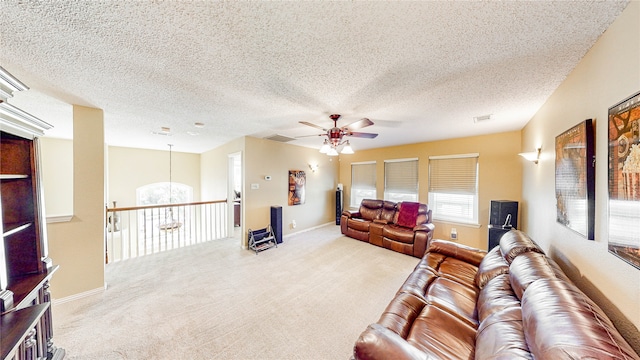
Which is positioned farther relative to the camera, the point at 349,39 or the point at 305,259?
the point at 305,259

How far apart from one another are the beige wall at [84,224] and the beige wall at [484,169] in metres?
5.73

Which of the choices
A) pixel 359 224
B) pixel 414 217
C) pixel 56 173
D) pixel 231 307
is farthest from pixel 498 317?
pixel 56 173

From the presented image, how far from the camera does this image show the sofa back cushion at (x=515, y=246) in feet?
5.95

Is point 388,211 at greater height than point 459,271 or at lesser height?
greater

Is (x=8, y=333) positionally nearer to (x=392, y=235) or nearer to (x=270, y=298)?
(x=270, y=298)

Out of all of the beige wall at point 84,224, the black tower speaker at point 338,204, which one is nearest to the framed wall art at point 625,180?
the beige wall at point 84,224

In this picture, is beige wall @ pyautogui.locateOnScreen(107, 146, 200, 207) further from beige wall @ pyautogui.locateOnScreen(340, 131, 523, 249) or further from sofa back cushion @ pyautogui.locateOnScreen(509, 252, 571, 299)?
sofa back cushion @ pyautogui.locateOnScreen(509, 252, 571, 299)

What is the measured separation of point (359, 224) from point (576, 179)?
3.49 m

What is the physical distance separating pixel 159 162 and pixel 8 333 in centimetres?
641

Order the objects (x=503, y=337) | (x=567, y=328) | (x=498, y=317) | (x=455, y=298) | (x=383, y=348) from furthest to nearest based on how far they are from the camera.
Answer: (x=455, y=298), (x=498, y=317), (x=503, y=337), (x=383, y=348), (x=567, y=328)

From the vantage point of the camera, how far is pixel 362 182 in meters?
6.05

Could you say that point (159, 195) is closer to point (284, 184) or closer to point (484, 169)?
point (284, 184)

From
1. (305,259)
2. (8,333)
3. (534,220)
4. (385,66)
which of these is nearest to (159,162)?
(305,259)

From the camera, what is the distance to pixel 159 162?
625cm
